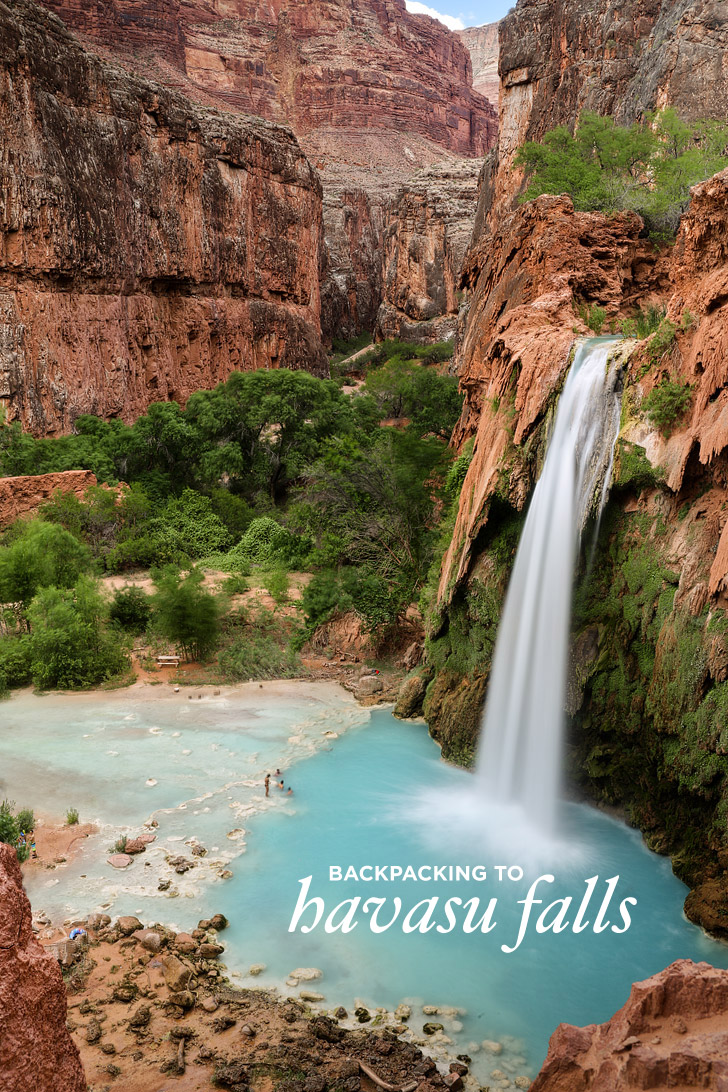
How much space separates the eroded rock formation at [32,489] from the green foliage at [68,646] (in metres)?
8.53

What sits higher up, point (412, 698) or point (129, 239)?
point (129, 239)

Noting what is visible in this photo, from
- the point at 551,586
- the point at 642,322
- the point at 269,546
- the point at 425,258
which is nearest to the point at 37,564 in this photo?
the point at 269,546

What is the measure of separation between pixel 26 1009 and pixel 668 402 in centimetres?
1029

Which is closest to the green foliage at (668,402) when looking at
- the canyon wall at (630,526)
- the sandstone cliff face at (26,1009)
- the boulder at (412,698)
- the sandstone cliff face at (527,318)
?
the canyon wall at (630,526)

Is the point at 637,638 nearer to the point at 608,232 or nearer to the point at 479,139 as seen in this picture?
the point at 608,232

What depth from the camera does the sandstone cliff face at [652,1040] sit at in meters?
4.40

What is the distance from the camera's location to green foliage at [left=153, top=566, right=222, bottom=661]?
1912 cm

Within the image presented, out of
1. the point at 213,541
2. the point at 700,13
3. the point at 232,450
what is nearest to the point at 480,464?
the point at 213,541

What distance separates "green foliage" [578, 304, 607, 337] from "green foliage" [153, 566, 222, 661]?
10608 millimetres

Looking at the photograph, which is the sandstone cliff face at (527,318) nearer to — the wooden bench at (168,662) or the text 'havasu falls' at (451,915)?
the text 'havasu falls' at (451,915)

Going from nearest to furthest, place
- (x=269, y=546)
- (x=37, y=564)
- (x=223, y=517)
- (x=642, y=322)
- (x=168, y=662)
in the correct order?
(x=642, y=322) < (x=168, y=662) < (x=37, y=564) < (x=269, y=546) < (x=223, y=517)

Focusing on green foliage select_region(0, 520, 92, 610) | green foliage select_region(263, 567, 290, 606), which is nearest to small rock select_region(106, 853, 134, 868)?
green foliage select_region(0, 520, 92, 610)

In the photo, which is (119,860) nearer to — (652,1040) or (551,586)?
(551,586)

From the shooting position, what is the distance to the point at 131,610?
21.0 m
